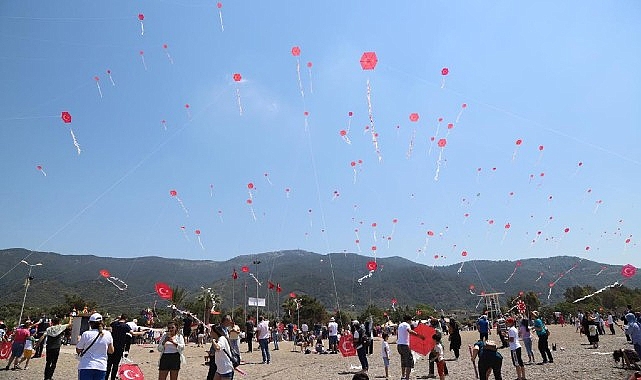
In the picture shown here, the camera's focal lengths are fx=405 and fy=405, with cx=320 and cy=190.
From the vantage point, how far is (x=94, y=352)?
6.80 m

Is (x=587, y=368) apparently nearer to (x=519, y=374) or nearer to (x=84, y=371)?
(x=519, y=374)

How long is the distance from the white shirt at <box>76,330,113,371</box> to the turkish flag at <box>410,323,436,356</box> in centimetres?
732

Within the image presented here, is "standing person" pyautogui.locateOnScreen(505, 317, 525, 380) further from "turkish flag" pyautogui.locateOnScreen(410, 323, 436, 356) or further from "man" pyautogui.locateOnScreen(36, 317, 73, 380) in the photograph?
"man" pyautogui.locateOnScreen(36, 317, 73, 380)

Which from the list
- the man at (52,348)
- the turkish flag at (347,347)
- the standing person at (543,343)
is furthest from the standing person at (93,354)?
the standing person at (543,343)

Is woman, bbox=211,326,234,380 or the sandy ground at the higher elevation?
woman, bbox=211,326,234,380

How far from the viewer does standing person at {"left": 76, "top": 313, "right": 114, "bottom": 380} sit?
6.70 m

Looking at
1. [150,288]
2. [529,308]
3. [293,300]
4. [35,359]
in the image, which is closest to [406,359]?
[35,359]

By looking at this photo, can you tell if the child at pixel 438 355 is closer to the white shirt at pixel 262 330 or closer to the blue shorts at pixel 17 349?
the white shirt at pixel 262 330

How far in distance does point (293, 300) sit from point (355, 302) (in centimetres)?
10848

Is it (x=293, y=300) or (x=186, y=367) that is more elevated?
(x=293, y=300)

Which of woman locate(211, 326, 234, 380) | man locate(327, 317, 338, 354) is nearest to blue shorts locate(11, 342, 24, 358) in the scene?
woman locate(211, 326, 234, 380)

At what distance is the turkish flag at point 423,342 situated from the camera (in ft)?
36.2

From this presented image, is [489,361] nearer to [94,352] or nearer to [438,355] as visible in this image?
[438,355]

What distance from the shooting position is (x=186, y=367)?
14.8 meters
